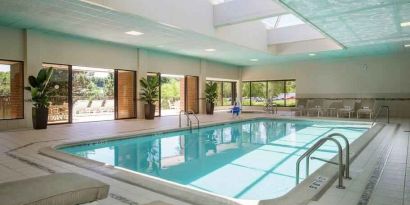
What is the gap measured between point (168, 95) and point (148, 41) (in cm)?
496

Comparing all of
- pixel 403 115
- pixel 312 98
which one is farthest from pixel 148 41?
pixel 403 115

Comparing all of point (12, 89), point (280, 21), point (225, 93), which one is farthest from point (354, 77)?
point (12, 89)

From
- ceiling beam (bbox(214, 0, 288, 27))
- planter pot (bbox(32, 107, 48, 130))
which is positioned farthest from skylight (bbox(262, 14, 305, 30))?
planter pot (bbox(32, 107, 48, 130))

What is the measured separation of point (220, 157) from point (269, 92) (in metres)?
12.3

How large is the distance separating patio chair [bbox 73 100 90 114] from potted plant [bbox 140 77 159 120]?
2288 millimetres

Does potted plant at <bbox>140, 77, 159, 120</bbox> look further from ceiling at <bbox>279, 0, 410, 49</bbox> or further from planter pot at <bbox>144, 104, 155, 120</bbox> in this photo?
ceiling at <bbox>279, 0, 410, 49</bbox>

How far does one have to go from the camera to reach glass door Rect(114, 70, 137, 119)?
1209 cm

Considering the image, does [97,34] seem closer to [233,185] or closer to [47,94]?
[47,94]

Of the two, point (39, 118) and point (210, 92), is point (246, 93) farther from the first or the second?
point (39, 118)

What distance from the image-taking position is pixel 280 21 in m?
12.6

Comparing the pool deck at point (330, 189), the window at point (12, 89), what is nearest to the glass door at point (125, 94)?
the window at point (12, 89)

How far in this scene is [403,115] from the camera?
537 inches

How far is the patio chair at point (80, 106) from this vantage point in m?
10.9

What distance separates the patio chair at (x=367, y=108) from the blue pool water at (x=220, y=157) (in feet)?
14.0
